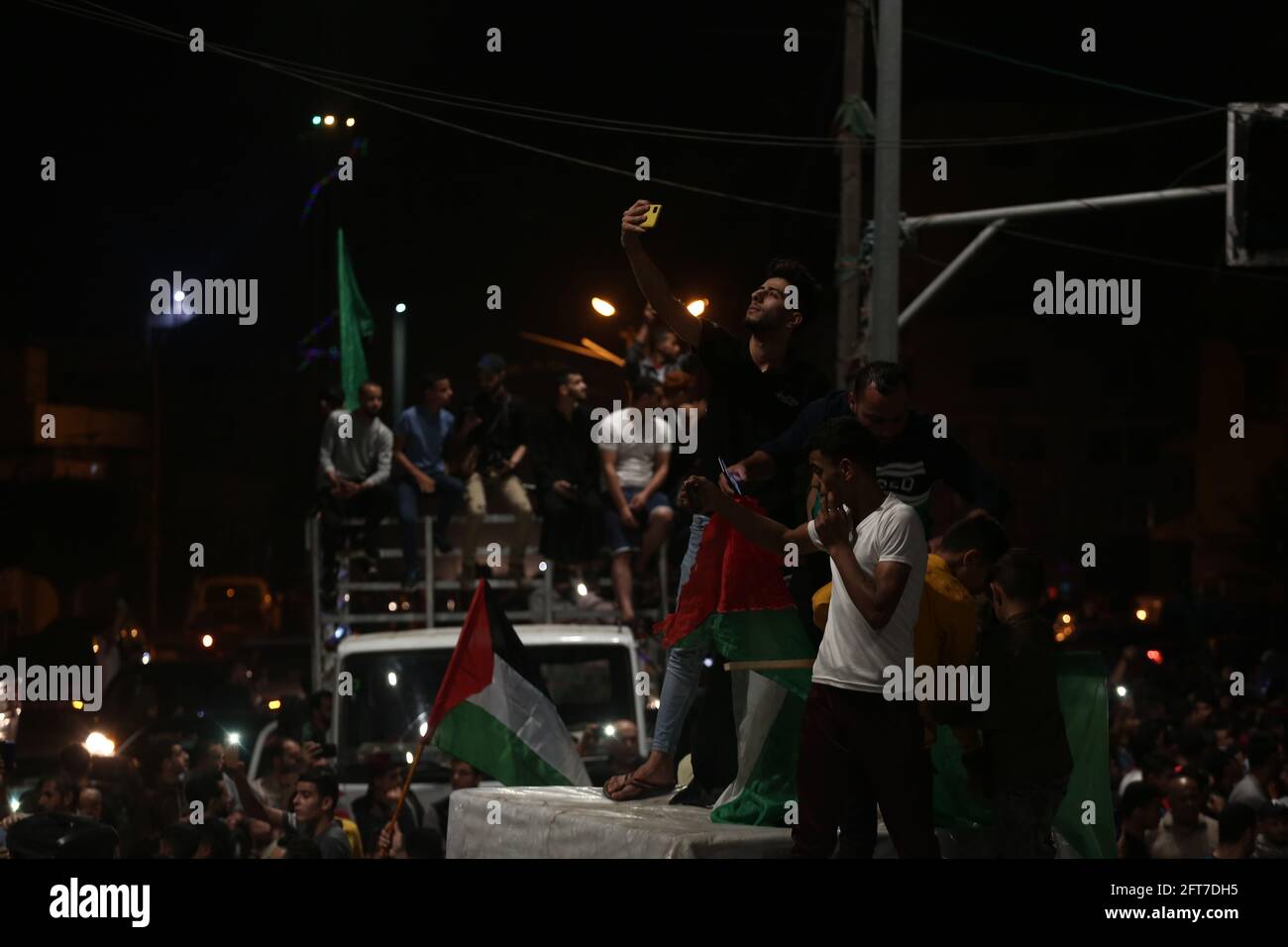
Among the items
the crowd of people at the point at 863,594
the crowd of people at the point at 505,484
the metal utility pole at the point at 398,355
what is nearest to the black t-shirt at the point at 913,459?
the crowd of people at the point at 863,594

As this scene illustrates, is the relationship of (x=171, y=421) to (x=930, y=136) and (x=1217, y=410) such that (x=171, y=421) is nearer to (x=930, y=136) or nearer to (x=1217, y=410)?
(x=930, y=136)

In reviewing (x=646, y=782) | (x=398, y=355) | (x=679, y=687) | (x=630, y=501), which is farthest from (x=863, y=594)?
(x=398, y=355)

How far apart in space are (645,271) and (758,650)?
1578 mm

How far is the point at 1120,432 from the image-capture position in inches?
2029

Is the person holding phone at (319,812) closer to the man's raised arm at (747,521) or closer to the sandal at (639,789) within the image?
the sandal at (639,789)

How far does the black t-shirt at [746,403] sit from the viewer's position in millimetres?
7426

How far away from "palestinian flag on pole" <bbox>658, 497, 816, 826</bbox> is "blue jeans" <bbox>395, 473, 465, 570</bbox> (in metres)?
8.10

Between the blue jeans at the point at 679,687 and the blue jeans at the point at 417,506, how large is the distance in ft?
25.4

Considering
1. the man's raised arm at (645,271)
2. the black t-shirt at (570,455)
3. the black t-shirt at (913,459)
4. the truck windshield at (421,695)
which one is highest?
the man's raised arm at (645,271)

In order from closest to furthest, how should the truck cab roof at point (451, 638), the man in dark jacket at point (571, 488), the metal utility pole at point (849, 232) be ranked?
the truck cab roof at point (451, 638) → the man in dark jacket at point (571, 488) → the metal utility pole at point (849, 232)

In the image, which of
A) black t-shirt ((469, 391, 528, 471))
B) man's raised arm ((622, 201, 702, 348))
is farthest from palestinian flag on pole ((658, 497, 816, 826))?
black t-shirt ((469, 391, 528, 471))

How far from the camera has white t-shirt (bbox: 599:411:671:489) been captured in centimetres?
1380

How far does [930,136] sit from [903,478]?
39.4 metres

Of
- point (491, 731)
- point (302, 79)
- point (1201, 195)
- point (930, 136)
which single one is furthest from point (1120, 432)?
point (491, 731)
